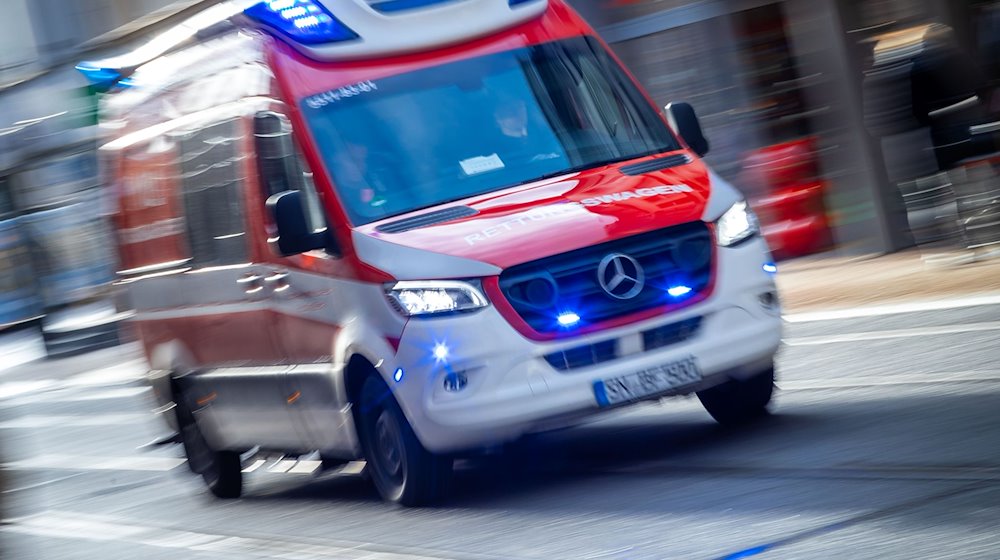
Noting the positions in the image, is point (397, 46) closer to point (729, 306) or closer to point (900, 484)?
point (729, 306)

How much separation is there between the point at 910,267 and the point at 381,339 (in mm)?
8464

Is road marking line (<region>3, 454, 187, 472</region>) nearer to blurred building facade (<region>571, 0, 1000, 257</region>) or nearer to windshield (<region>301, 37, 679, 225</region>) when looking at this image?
windshield (<region>301, 37, 679, 225</region>)

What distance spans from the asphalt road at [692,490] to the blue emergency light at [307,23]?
2306 mm

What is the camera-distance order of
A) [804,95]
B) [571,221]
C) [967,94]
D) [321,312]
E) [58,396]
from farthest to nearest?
[58,396]
[804,95]
[967,94]
[321,312]
[571,221]

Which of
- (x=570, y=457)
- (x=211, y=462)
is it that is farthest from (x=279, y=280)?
(x=211, y=462)

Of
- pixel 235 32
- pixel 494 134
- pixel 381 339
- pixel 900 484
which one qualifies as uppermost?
pixel 235 32

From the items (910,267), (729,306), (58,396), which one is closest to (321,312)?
(729,306)

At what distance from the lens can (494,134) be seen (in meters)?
8.82

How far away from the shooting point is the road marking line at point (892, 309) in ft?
40.4

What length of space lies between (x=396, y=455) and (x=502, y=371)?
840 millimetres

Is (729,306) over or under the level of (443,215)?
under

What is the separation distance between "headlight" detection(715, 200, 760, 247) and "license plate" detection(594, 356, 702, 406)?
59 centimetres

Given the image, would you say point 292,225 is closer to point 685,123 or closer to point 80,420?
point 685,123

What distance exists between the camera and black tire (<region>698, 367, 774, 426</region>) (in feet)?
29.4
